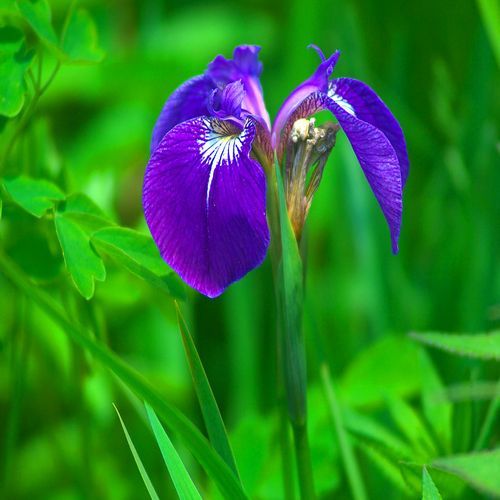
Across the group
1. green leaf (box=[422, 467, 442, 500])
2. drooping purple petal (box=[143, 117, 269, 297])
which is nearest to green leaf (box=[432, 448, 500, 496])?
green leaf (box=[422, 467, 442, 500])

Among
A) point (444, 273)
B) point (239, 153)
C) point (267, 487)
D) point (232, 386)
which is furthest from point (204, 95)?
point (232, 386)

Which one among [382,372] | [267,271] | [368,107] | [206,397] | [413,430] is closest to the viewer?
[206,397]

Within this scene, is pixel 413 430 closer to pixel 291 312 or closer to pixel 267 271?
pixel 291 312

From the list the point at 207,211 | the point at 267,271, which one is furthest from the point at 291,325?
the point at 267,271

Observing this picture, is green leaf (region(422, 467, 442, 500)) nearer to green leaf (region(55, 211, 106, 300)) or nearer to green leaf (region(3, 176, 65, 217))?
green leaf (region(55, 211, 106, 300))

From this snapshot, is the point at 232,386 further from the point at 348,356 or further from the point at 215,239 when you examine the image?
the point at 215,239
